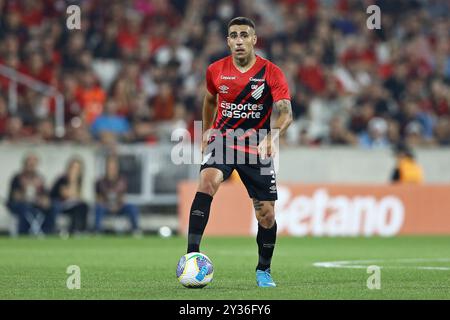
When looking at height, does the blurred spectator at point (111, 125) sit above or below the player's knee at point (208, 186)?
above

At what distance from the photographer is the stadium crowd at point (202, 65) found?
2214 cm

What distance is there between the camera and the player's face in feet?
32.1

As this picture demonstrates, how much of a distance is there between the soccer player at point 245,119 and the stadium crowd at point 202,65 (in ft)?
38.5

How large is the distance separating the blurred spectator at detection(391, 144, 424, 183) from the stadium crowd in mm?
1334

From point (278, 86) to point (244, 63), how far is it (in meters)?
0.39

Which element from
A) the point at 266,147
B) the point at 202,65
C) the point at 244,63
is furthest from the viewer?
the point at 202,65

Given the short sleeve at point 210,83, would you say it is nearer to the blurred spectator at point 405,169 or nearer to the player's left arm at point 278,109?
the player's left arm at point 278,109

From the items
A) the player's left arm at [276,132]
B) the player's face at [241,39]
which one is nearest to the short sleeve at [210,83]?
the player's face at [241,39]

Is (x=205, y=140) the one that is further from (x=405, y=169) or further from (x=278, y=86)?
(x=405, y=169)

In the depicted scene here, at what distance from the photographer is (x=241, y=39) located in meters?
9.79

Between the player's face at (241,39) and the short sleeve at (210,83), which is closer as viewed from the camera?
the player's face at (241,39)

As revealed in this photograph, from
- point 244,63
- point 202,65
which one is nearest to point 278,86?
point 244,63

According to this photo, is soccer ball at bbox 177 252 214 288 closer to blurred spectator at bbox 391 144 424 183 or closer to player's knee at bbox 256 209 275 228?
player's knee at bbox 256 209 275 228

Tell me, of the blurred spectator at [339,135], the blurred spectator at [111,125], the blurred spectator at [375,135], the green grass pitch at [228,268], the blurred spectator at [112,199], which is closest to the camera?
the green grass pitch at [228,268]
